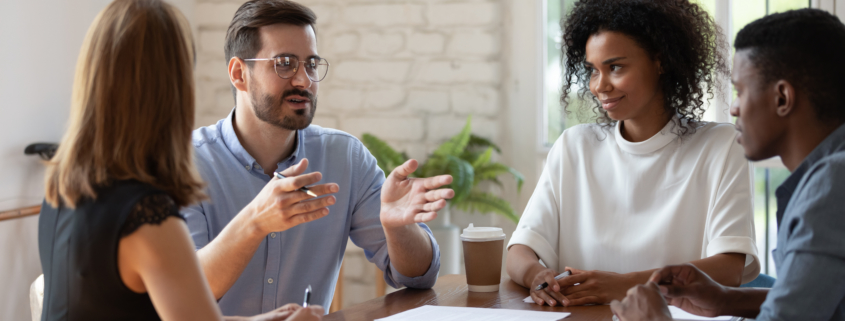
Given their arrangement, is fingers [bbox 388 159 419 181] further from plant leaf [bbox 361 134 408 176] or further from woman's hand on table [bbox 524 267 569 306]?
plant leaf [bbox 361 134 408 176]

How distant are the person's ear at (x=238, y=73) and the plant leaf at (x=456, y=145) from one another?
1.37 m

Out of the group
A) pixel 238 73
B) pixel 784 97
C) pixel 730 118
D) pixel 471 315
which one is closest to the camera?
pixel 784 97

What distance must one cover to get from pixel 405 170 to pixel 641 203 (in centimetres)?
63

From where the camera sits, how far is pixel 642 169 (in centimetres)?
164

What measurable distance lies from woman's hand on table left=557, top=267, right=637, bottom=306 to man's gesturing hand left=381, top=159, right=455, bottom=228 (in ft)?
1.00

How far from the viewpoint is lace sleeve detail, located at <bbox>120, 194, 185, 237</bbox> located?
84 cm

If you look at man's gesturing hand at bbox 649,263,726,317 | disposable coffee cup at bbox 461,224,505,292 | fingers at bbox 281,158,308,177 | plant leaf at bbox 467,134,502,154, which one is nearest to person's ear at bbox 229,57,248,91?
fingers at bbox 281,158,308,177

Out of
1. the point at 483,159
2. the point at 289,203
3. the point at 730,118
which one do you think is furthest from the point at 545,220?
the point at 730,118

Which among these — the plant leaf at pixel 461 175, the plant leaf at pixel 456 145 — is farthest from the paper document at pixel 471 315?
the plant leaf at pixel 456 145

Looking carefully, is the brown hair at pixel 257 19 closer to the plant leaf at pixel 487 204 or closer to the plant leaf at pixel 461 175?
the plant leaf at pixel 461 175

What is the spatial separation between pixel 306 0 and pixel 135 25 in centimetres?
253

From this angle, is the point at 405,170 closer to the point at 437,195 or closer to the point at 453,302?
the point at 437,195

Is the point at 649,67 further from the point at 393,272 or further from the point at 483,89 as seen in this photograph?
the point at 483,89

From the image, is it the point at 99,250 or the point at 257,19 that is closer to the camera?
the point at 99,250
